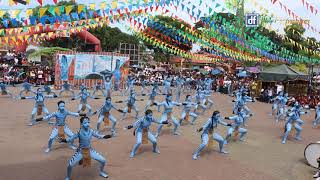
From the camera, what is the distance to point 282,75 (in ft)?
101

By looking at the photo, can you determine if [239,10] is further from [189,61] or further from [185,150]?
[185,150]

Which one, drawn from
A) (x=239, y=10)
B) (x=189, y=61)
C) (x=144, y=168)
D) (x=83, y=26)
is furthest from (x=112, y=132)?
(x=189, y=61)

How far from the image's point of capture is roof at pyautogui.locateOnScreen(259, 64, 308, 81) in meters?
30.6

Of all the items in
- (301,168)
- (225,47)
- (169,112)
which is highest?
(225,47)

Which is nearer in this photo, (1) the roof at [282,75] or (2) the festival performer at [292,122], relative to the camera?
(2) the festival performer at [292,122]

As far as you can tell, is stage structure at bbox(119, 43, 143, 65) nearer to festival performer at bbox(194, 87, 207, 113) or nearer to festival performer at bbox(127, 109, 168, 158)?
festival performer at bbox(194, 87, 207, 113)

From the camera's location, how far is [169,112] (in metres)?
15.8

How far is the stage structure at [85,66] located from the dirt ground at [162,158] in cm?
1340

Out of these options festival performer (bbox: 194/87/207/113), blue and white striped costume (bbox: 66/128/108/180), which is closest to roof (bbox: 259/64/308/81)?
festival performer (bbox: 194/87/207/113)

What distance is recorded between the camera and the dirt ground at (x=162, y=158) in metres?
10.6

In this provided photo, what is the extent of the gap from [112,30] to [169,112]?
4702 cm

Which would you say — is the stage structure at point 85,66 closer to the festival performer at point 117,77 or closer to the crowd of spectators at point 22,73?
Result: the festival performer at point 117,77

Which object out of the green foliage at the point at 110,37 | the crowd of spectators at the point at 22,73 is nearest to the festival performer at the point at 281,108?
the crowd of spectators at the point at 22,73

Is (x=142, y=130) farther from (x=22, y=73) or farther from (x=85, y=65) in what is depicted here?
(x=22, y=73)
